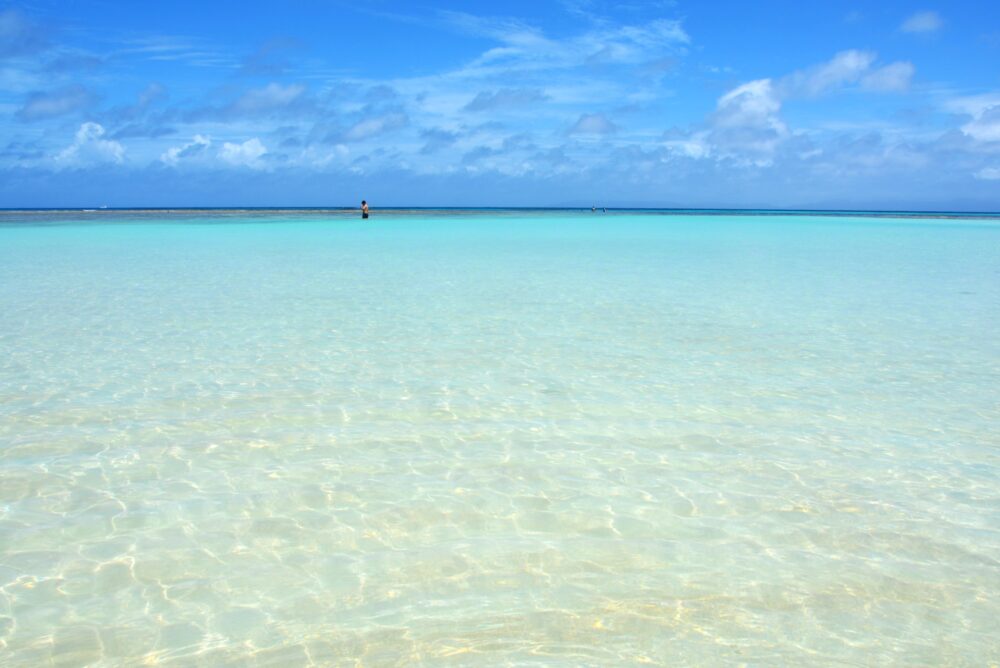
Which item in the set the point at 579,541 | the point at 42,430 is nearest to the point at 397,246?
the point at 42,430

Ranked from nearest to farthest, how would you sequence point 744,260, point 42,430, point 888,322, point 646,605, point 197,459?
1. point 646,605
2. point 197,459
3. point 42,430
4. point 888,322
5. point 744,260

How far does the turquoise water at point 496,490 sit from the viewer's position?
2.85 meters

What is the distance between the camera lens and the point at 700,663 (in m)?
2.65

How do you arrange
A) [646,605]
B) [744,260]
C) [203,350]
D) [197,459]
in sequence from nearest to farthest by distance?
[646,605] → [197,459] → [203,350] → [744,260]

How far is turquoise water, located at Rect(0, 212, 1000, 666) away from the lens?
285cm

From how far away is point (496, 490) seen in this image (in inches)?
163

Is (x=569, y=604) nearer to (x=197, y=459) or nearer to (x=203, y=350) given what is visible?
(x=197, y=459)

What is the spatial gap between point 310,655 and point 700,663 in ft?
4.46

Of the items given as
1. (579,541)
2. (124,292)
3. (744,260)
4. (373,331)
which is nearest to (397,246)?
(744,260)

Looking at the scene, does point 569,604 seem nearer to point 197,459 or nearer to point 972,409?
point 197,459

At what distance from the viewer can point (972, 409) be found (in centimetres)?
Answer: 563

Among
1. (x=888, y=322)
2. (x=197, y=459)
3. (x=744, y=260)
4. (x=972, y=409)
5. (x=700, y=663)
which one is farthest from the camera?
(x=744, y=260)

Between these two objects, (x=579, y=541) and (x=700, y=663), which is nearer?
(x=700, y=663)

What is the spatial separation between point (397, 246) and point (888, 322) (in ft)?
52.9
